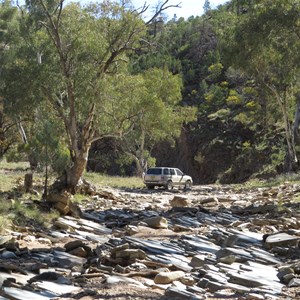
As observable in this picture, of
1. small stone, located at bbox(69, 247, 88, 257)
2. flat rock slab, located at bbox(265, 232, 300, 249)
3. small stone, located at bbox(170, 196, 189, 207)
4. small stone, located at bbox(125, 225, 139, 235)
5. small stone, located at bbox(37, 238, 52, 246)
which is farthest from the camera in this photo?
small stone, located at bbox(170, 196, 189, 207)

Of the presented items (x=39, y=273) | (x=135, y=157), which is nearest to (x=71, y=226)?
(x=39, y=273)

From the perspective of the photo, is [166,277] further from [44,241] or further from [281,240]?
[44,241]

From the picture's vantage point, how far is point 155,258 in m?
10.5

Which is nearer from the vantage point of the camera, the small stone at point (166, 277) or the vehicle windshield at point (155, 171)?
the small stone at point (166, 277)

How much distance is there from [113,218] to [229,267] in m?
8.12

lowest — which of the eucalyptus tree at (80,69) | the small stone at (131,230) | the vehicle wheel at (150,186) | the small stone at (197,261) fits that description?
the vehicle wheel at (150,186)

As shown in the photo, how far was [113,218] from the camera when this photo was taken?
17328mm

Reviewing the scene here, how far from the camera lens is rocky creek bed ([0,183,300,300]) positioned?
316 inches

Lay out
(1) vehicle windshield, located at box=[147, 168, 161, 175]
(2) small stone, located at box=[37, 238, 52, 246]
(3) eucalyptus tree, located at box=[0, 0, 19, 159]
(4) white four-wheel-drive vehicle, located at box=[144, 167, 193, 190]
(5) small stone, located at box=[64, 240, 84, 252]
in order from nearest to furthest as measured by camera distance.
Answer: (5) small stone, located at box=[64, 240, 84, 252] < (2) small stone, located at box=[37, 238, 52, 246] < (4) white four-wheel-drive vehicle, located at box=[144, 167, 193, 190] < (1) vehicle windshield, located at box=[147, 168, 161, 175] < (3) eucalyptus tree, located at box=[0, 0, 19, 159]

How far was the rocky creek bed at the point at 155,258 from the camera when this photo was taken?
26.3ft

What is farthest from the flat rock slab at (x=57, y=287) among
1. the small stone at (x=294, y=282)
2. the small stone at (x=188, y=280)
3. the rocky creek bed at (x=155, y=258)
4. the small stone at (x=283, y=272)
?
the small stone at (x=283, y=272)

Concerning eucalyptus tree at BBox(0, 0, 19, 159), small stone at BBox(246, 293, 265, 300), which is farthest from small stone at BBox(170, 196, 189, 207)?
eucalyptus tree at BBox(0, 0, 19, 159)

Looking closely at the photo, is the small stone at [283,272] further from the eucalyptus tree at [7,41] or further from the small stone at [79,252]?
the eucalyptus tree at [7,41]

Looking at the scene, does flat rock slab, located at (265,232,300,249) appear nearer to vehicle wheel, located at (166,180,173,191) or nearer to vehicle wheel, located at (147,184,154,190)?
vehicle wheel, located at (166,180,173,191)
